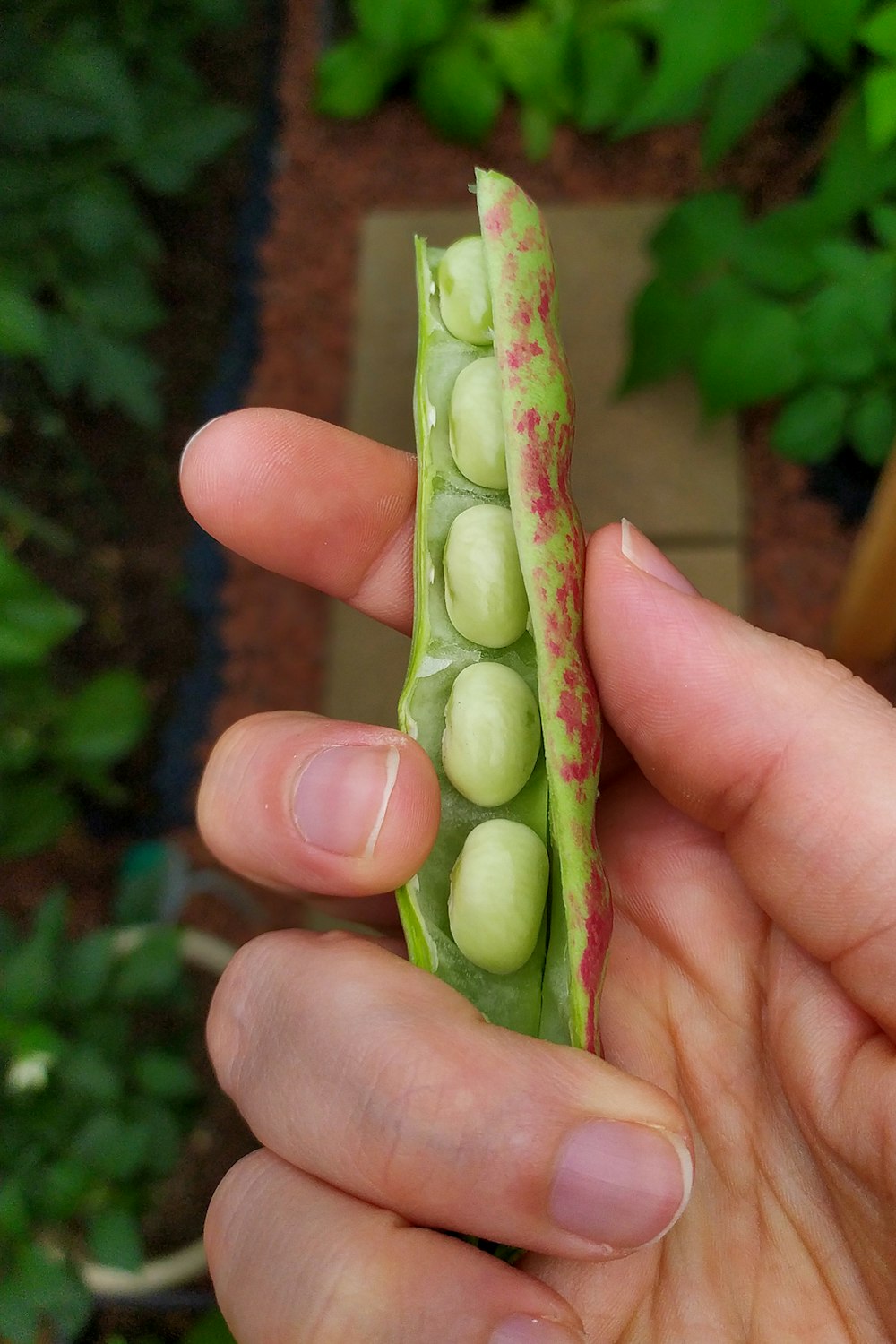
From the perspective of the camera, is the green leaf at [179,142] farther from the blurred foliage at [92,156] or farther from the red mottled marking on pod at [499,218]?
the red mottled marking on pod at [499,218]

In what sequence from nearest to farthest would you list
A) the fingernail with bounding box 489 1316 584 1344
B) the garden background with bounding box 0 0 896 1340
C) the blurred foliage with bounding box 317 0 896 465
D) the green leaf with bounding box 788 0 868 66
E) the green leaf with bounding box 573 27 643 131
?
the fingernail with bounding box 489 1316 584 1344 → the green leaf with bounding box 788 0 868 66 → the blurred foliage with bounding box 317 0 896 465 → the garden background with bounding box 0 0 896 1340 → the green leaf with bounding box 573 27 643 131

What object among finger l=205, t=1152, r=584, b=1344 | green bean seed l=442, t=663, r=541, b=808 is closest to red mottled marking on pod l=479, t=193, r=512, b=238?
green bean seed l=442, t=663, r=541, b=808

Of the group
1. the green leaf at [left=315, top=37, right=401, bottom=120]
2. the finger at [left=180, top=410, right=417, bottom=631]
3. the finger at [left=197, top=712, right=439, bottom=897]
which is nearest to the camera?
the finger at [left=197, top=712, right=439, bottom=897]

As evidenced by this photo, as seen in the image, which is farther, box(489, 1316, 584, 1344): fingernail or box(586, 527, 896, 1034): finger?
box(586, 527, 896, 1034): finger

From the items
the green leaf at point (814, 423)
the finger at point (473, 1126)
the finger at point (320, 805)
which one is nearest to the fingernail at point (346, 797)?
the finger at point (320, 805)

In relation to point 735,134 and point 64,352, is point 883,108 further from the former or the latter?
point 64,352

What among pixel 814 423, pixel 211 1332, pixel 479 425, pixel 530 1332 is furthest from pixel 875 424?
pixel 211 1332

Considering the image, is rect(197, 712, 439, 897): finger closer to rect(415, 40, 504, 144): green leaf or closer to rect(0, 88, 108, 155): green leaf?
rect(0, 88, 108, 155): green leaf
